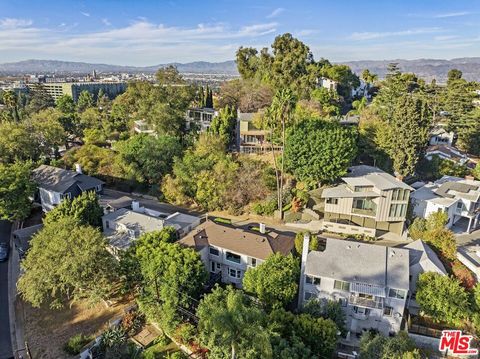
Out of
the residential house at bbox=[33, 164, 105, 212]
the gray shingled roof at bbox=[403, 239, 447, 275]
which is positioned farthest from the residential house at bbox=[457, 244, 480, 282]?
the residential house at bbox=[33, 164, 105, 212]

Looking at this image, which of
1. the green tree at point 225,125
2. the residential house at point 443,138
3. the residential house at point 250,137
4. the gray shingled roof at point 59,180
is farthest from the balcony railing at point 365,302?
the residential house at point 443,138

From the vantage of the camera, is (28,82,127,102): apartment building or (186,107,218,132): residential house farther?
(28,82,127,102): apartment building

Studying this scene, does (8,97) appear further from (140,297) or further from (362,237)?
(362,237)

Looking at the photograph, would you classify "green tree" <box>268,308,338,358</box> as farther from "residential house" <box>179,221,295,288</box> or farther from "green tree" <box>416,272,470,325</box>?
"green tree" <box>416,272,470,325</box>

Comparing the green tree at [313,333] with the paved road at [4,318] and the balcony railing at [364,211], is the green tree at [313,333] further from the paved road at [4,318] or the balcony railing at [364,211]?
the paved road at [4,318]

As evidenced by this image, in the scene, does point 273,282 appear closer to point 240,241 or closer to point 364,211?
point 240,241

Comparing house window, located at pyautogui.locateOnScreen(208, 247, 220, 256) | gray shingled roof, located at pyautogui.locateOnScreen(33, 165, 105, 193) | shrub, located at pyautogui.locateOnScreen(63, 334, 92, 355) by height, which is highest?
gray shingled roof, located at pyautogui.locateOnScreen(33, 165, 105, 193)

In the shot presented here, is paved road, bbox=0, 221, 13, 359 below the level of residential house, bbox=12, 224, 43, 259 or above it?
below

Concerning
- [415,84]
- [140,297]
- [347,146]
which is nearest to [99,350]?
[140,297]
